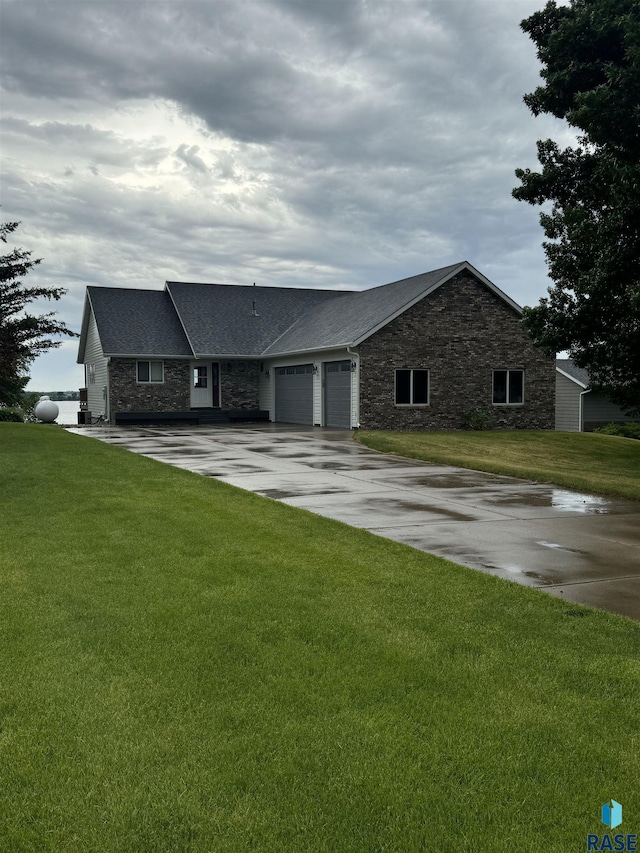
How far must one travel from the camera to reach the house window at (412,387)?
1168 inches

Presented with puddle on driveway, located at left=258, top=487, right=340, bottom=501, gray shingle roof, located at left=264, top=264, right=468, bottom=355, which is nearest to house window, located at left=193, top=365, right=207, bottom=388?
gray shingle roof, located at left=264, top=264, right=468, bottom=355

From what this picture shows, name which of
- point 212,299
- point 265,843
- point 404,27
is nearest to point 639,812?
point 265,843

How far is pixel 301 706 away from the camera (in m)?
4.05

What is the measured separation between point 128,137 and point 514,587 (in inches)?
824

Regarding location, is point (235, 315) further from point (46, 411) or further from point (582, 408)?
point (582, 408)

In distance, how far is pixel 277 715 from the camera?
3.95m

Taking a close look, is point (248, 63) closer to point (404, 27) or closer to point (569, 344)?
point (404, 27)

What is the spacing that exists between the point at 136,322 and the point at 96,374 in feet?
11.8

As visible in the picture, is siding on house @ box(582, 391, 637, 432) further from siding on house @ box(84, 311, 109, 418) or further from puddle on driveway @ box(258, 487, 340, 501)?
puddle on driveway @ box(258, 487, 340, 501)

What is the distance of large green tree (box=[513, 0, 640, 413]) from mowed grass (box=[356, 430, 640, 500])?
2.51m

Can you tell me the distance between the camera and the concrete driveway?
7.18m

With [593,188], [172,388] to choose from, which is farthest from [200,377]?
[593,188]

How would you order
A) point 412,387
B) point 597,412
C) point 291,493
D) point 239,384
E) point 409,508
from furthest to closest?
1. point 597,412
2. point 239,384
3. point 412,387
4. point 291,493
5. point 409,508

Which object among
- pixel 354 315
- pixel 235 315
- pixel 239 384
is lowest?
pixel 239 384
